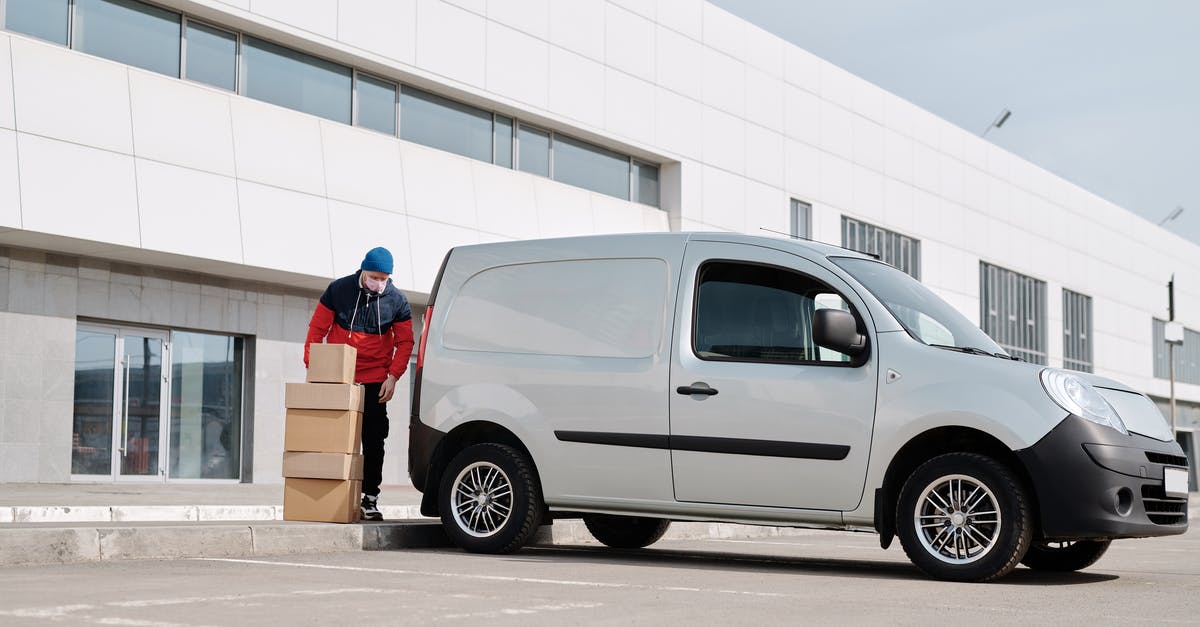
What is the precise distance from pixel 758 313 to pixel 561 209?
54.3 feet

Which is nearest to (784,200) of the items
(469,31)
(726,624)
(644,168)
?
(644,168)

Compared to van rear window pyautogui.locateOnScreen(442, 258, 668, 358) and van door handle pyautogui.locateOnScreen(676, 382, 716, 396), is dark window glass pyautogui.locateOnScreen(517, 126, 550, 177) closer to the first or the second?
van rear window pyautogui.locateOnScreen(442, 258, 668, 358)

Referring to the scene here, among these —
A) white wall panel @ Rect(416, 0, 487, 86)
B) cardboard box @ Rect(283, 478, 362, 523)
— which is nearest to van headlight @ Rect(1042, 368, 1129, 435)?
cardboard box @ Rect(283, 478, 362, 523)

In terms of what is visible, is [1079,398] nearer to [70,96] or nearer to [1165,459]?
[1165,459]

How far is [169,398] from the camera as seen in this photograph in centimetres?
1902

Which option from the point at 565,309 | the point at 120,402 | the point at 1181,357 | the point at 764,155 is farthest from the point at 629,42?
the point at 1181,357

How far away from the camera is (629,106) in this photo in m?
25.9

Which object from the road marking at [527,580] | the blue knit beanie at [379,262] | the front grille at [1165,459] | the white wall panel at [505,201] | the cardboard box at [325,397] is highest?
the white wall panel at [505,201]

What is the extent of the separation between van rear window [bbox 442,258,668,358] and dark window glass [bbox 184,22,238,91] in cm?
1104

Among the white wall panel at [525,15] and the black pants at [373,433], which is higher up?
the white wall panel at [525,15]

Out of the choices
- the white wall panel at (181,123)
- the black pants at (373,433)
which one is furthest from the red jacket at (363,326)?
the white wall panel at (181,123)

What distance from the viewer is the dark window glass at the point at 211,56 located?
1848 cm

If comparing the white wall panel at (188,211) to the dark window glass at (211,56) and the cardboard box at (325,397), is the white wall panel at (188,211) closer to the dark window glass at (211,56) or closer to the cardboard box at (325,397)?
the dark window glass at (211,56)

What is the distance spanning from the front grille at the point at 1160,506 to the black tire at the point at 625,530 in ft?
11.0
